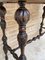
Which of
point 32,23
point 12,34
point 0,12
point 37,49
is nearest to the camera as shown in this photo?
point 0,12

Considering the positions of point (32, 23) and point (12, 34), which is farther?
point (32, 23)

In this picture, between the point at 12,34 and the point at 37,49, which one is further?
the point at 37,49

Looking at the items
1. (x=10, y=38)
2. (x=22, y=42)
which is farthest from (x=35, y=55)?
(x=22, y=42)

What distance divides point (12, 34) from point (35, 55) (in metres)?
0.34

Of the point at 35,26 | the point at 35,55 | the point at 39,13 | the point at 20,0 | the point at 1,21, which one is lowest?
the point at 35,55

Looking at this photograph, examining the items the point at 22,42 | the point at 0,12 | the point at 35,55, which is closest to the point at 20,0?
the point at 22,42

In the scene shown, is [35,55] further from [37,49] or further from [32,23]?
[32,23]

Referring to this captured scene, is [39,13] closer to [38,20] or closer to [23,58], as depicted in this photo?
[38,20]

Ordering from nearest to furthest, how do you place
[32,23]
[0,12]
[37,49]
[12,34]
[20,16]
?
[20,16]
[0,12]
[12,34]
[37,49]
[32,23]

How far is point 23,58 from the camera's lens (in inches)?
31.2

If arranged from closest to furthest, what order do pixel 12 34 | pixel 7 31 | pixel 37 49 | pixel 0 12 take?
1. pixel 0 12
2. pixel 7 31
3. pixel 12 34
4. pixel 37 49

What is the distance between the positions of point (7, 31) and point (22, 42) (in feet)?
2.50

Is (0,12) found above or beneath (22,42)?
above

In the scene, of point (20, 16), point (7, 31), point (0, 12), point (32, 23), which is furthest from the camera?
point (32, 23)
